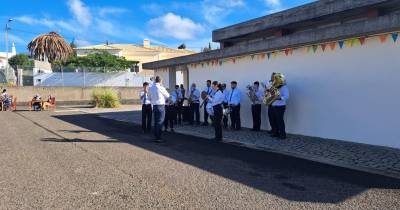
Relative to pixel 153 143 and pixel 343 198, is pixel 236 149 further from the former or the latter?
pixel 343 198

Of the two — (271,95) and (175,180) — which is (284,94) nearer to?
(271,95)

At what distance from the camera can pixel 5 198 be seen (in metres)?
6.16

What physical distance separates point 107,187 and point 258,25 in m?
12.0

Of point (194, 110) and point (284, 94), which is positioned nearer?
point (284, 94)

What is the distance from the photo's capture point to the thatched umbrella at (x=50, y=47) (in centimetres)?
5762

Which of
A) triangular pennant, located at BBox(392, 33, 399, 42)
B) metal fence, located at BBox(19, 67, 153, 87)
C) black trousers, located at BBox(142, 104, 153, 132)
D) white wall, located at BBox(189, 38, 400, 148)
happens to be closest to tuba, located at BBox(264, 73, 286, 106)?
white wall, located at BBox(189, 38, 400, 148)

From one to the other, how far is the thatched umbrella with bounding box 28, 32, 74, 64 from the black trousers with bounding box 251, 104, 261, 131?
48145mm

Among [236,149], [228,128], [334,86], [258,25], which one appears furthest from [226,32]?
[236,149]

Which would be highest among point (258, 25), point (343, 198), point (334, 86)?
point (258, 25)

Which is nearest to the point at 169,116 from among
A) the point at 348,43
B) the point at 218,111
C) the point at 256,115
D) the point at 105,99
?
the point at 256,115

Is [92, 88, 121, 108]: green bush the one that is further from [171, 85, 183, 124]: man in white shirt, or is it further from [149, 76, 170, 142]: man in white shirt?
[149, 76, 170, 142]: man in white shirt

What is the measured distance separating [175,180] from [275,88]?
19.4 ft

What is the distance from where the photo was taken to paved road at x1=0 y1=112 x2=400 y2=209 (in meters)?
5.89

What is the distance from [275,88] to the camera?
1223 centimetres
